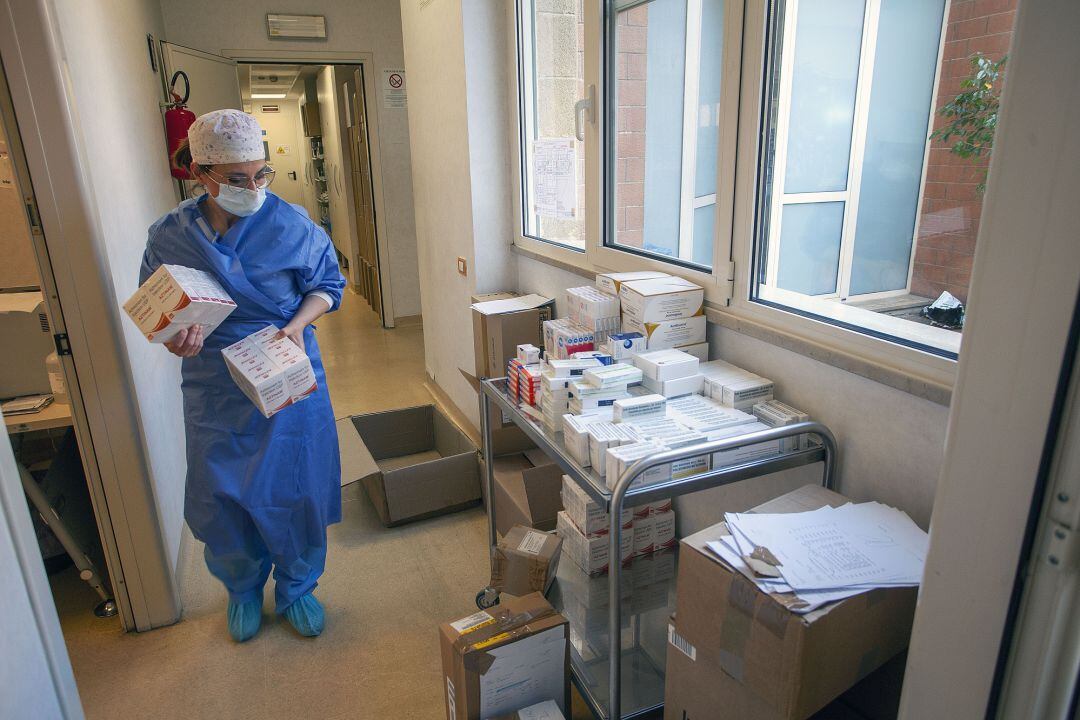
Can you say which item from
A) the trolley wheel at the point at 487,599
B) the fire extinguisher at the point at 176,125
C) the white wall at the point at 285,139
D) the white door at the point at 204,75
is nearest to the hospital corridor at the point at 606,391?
the trolley wheel at the point at 487,599

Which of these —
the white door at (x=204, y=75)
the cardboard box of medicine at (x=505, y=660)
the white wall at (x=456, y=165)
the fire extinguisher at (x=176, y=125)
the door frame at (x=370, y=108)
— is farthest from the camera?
the door frame at (x=370, y=108)

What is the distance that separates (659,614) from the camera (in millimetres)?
1878

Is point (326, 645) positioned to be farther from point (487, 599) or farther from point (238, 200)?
point (238, 200)

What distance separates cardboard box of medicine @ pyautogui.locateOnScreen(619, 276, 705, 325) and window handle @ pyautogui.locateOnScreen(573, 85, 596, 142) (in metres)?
0.79

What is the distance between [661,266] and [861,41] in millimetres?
777

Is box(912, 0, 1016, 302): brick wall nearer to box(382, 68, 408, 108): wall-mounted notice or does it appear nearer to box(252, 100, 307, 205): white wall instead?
box(382, 68, 408, 108): wall-mounted notice

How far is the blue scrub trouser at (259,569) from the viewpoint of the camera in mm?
2055

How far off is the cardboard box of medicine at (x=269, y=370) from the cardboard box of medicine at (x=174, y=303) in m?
0.13

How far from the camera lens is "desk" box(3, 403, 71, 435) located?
6.68 ft

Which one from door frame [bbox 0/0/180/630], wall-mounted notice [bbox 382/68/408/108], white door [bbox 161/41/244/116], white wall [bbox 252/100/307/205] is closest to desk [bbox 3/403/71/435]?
door frame [bbox 0/0/180/630]

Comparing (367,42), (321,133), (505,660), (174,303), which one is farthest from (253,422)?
(321,133)

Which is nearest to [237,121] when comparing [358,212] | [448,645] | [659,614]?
[448,645]

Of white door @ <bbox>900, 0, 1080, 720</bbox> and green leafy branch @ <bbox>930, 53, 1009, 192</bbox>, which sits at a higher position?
green leafy branch @ <bbox>930, 53, 1009, 192</bbox>

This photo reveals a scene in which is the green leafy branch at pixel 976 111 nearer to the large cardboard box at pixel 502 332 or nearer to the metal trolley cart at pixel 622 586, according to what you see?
the metal trolley cart at pixel 622 586
